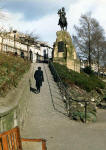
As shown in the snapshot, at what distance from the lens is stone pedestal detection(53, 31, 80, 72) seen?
27.3 metres

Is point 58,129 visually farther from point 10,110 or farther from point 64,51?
point 64,51

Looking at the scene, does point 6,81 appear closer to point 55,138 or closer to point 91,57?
point 55,138

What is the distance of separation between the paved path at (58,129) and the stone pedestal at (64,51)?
16.2 metres

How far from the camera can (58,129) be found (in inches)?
311

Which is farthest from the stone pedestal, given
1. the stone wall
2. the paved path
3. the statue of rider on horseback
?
the stone wall

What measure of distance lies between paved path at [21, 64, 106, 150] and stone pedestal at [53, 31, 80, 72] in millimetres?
16195

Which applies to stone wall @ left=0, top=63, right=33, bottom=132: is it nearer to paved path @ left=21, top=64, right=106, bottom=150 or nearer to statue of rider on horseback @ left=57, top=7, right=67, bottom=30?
paved path @ left=21, top=64, right=106, bottom=150

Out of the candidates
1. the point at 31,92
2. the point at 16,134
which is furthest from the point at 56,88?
the point at 16,134

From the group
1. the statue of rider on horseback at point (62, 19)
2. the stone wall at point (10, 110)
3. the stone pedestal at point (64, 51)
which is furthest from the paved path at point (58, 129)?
the statue of rider on horseback at point (62, 19)

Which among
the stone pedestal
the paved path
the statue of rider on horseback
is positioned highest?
the statue of rider on horseback

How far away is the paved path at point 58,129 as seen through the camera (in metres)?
6.43

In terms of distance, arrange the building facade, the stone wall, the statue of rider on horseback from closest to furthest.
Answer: the stone wall → the statue of rider on horseback → the building facade

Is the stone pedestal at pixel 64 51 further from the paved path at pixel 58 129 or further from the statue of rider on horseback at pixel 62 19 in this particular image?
the paved path at pixel 58 129

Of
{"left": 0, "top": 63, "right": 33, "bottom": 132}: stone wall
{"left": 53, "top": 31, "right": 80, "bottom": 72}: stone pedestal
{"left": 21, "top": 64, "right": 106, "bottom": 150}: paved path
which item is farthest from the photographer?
{"left": 53, "top": 31, "right": 80, "bottom": 72}: stone pedestal
